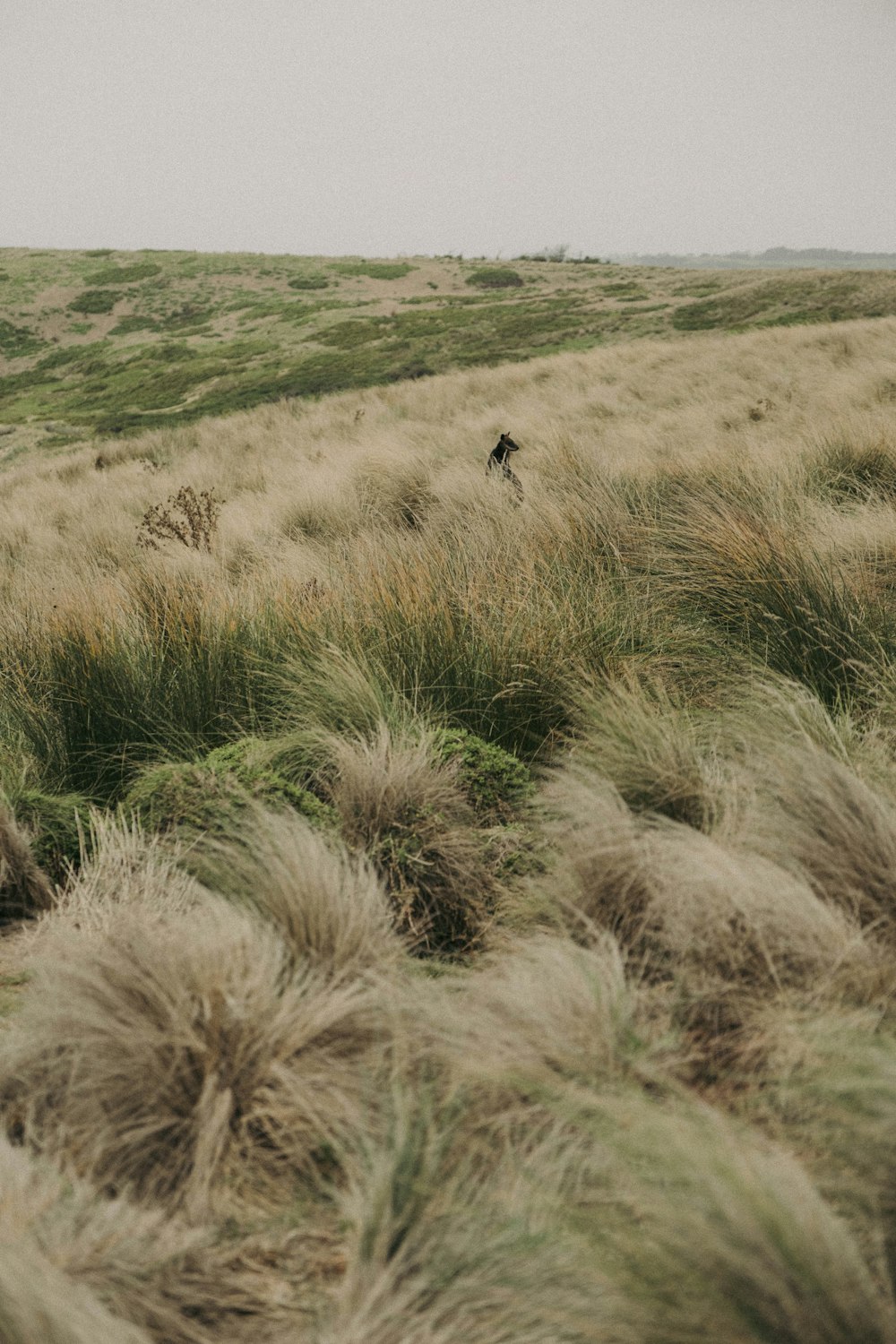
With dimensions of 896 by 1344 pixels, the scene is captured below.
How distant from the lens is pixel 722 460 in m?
5.36

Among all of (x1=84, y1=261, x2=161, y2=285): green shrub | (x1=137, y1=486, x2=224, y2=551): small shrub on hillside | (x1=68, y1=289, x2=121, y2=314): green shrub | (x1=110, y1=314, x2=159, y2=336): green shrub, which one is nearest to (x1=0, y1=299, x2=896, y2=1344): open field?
(x1=137, y1=486, x2=224, y2=551): small shrub on hillside

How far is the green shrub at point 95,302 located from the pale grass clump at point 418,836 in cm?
5060

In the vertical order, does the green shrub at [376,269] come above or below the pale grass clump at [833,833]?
above

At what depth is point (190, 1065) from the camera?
1.45m

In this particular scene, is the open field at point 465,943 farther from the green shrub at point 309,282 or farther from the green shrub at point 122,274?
the green shrub at point 122,274

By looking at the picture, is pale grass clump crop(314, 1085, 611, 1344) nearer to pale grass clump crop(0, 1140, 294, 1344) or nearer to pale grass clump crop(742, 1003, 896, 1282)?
pale grass clump crop(0, 1140, 294, 1344)

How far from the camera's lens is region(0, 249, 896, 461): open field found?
23.9 meters

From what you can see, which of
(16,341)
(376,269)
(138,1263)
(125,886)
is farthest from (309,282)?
(138,1263)

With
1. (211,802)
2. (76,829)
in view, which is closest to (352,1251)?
(211,802)

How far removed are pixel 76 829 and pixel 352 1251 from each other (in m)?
1.82

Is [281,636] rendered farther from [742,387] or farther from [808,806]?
[742,387]

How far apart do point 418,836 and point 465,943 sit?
317 mm

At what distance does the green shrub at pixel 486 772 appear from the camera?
2488 mm

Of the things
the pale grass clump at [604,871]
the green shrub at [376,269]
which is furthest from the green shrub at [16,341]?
the pale grass clump at [604,871]
